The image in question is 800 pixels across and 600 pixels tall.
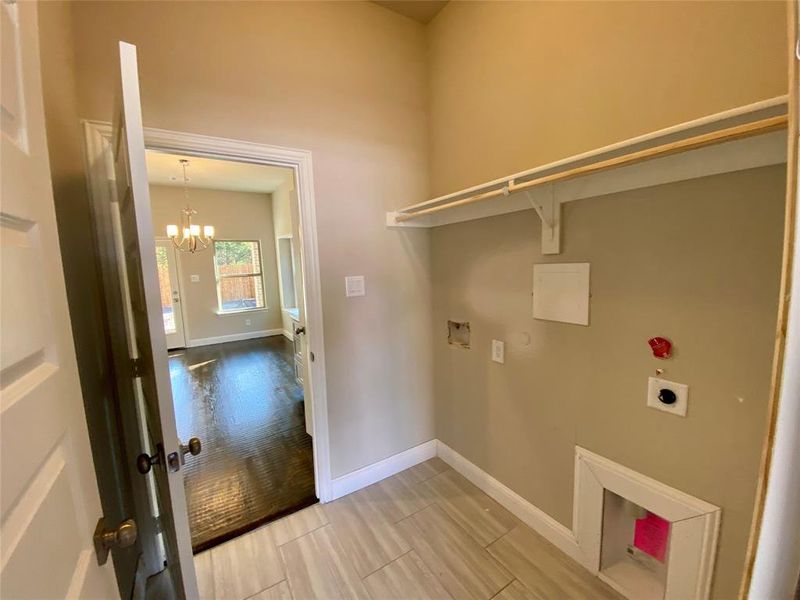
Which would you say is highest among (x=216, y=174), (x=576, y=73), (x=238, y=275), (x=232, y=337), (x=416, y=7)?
(x=416, y=7)

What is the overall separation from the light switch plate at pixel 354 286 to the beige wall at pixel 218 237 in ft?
17.7

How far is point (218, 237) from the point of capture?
20.9ft

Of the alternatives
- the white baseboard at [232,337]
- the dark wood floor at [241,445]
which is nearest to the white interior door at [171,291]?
the white baseboard at [232,337]

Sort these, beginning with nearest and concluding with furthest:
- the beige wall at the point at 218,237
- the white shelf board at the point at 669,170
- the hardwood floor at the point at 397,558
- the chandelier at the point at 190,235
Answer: the white shelf board at the point at 669,170
the hardwood floor at the point at 397,558
the chandelier at the point at 190,235
the beige wall at the point at 218,237

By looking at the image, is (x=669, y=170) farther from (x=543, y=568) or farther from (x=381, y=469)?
(x=381, y=469)

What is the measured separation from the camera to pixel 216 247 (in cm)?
649

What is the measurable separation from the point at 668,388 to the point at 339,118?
7.05ft

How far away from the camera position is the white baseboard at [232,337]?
639 cm

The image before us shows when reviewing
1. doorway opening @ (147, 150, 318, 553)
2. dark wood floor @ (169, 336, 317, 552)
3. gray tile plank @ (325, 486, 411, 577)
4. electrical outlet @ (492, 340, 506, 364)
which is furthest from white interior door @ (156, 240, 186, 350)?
electrical outlet @ (492, 340, 506, 364)

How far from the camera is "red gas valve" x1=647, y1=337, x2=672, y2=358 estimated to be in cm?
127

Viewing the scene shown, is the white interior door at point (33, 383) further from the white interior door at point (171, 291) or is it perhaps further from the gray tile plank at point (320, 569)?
the white interior door at point (171, 291)

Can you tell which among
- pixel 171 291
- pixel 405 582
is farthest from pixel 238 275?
pixel 405 582

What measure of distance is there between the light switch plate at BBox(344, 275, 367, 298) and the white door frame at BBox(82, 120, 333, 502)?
0.60 ft

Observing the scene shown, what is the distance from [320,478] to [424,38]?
120 inches
